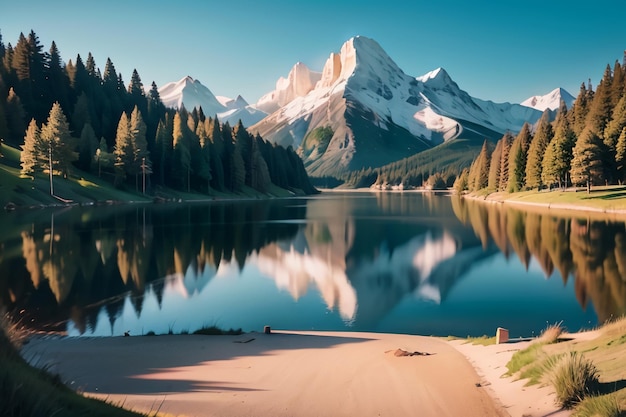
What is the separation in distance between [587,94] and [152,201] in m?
Result: 113

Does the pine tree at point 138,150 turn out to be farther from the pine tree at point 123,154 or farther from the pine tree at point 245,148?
the pine tree at point 245,148

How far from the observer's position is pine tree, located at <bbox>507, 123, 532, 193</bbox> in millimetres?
119000

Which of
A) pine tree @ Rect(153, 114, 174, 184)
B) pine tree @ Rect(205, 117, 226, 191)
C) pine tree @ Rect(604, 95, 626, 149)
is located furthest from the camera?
pine tree @ Rect(205, 117, 226, 191)

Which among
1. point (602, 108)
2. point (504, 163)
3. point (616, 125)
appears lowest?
point (504, 163)

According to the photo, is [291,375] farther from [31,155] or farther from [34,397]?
[31,155]

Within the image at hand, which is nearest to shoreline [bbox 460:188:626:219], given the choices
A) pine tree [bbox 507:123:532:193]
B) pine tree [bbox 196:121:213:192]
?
pine tree [bbox 507:123:532:193]

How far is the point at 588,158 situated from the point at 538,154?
2183 centimetres

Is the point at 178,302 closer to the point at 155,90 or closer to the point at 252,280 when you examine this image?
the point at 252,280

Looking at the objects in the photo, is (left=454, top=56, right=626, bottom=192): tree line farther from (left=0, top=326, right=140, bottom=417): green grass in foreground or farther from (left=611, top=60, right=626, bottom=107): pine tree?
(left=0, top=326, right=140, bottom=417): green grass in foreground

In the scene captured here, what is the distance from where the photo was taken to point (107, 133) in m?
130

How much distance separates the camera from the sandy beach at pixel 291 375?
34.7ft

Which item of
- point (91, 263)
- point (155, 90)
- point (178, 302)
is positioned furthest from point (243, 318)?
point (155, 90)

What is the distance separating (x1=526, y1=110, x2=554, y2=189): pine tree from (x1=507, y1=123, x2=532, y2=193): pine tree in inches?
232

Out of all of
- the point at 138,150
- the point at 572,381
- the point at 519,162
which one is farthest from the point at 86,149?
the point at 572,381
